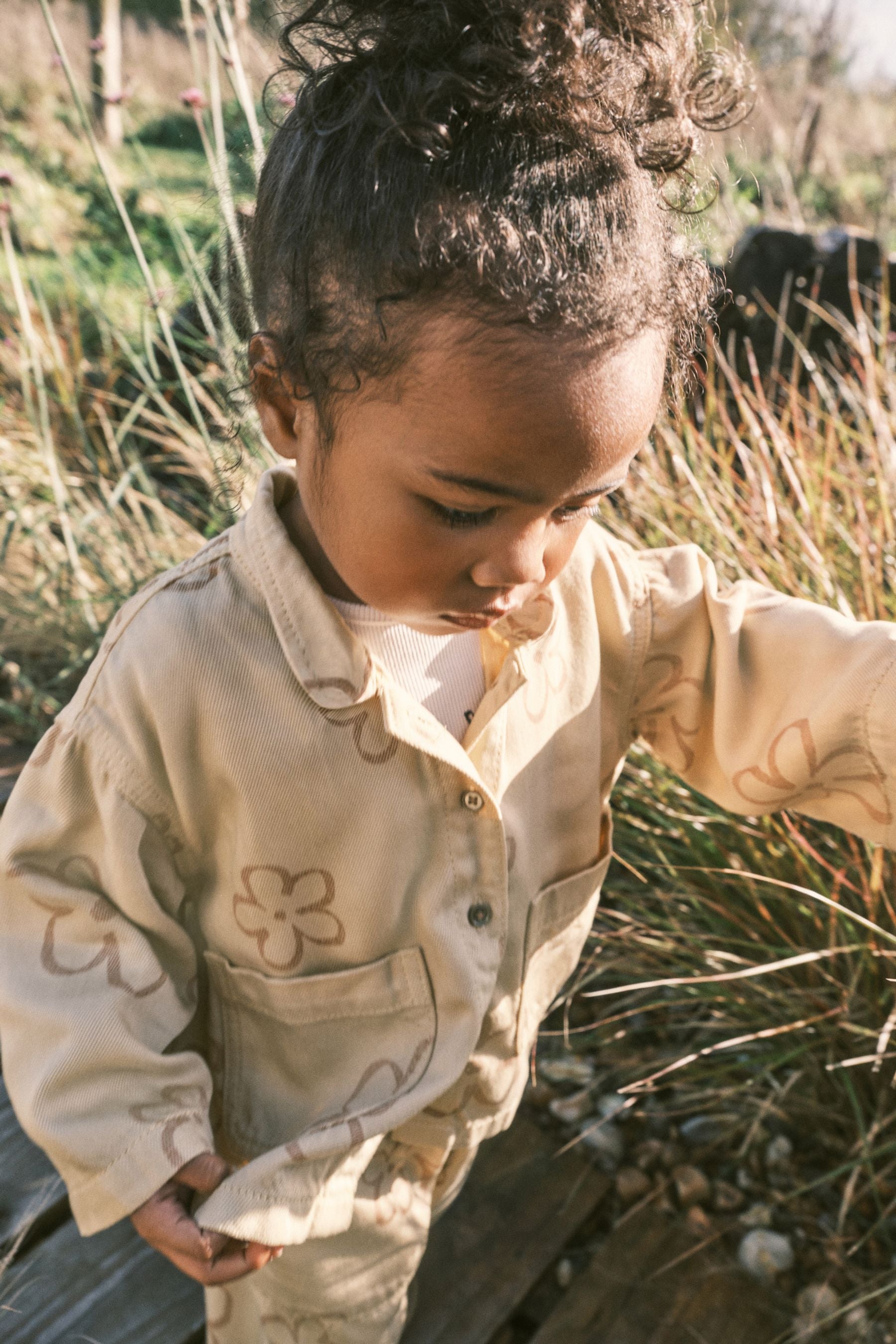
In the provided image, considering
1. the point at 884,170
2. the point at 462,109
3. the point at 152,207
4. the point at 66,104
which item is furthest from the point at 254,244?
the point at 66,104

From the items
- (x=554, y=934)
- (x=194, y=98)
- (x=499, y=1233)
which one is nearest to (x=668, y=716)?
(x=554, y=934)

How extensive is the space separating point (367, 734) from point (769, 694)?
471 millimetres

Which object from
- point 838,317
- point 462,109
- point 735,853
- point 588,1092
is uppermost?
point 462,109

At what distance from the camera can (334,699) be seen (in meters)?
1.10

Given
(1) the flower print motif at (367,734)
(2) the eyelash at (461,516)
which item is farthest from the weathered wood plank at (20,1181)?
(2) the eyelash at (461,516)

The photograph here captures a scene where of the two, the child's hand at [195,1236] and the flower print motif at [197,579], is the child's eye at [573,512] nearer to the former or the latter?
the flower print motif at [197,579]

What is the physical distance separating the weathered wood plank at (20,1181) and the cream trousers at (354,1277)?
0.32 m

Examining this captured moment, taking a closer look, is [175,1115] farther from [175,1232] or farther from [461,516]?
[461,516]

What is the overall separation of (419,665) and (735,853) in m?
A: 0.82

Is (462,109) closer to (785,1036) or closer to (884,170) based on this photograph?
(785,1036)

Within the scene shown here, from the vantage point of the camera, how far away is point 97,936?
1097 millimetres

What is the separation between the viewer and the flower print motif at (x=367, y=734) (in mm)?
1120

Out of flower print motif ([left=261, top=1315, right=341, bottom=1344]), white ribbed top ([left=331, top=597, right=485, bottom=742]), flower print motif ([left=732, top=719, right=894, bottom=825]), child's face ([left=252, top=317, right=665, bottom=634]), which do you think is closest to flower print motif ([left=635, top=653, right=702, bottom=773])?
flower print motif ([left=732, top=719, right=894, bottom=825])

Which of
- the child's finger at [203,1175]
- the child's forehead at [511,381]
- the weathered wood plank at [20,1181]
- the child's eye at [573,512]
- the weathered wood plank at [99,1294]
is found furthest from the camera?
the weathered wood plank at [20,1181]
